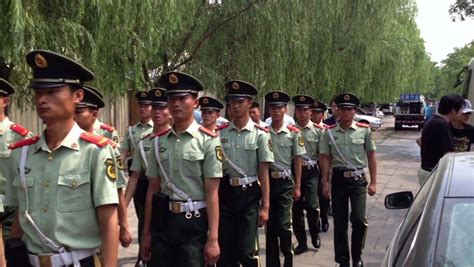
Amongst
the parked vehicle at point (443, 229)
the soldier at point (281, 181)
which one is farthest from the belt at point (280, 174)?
the parked vehicle at point (443, 229)

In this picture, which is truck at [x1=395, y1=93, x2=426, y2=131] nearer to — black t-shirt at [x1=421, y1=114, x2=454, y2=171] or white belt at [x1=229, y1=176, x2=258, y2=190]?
black t-shirt at [x1=421, y1=114, x2=454, y2=171]

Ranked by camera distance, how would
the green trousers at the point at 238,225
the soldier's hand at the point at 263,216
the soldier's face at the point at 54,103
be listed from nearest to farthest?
the soldier's face at the point at 54,103 < the green trousers at the point at 238,225 < the soldier's hand at the point at 263,216

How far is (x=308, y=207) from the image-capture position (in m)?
6.80

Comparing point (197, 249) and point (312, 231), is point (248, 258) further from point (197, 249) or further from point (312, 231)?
point (312, 231)

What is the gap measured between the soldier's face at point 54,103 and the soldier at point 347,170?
368 cm

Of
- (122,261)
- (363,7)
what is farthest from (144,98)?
(363,7)

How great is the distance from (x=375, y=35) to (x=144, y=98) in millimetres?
14049

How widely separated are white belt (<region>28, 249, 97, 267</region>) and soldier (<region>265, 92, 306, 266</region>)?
299cm

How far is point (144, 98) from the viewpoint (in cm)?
622

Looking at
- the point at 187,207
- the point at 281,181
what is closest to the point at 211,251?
the point at 187,207

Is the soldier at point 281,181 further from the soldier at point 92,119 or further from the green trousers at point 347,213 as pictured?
the soldier at point 92,119

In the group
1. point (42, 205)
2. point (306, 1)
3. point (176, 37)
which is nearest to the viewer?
point (42, 205)

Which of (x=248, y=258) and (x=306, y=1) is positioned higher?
(x=306, y=1)

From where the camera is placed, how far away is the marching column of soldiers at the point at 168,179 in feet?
8.24
